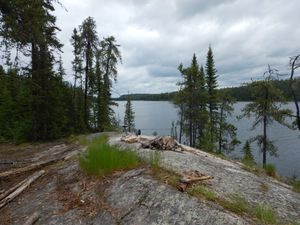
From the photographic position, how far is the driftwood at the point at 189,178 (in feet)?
19.3

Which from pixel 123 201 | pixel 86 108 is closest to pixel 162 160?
pixel 123 201

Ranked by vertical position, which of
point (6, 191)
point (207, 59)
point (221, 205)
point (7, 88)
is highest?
point (207, 59)

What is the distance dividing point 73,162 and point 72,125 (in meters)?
21.3

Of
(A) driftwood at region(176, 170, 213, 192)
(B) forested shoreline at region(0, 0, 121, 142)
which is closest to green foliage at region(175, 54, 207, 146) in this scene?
(B) forested shoreline at region(0, 0, 121, 142)

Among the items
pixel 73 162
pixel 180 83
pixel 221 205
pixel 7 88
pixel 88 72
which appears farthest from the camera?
pixel 180 83

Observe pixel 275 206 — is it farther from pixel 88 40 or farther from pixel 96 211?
pixel 88 40

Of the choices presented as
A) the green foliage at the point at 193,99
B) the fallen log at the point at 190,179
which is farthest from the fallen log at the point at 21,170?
the green foliage at the point at 193,99

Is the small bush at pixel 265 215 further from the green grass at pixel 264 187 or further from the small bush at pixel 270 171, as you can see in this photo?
the small bush at pixel 270 171

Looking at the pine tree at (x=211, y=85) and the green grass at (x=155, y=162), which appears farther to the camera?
the pine tree at (x=211, y=85)

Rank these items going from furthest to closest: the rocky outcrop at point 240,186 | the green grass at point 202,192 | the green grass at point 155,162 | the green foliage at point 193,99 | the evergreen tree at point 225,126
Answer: the evergreen tree at point 225,126, the green foliage at point 193,99, the green grass at point 155,162, the rocky outcrop at point 240,186, the green grass at point 202,192

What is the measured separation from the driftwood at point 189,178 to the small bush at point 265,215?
1.26m

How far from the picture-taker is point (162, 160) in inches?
306

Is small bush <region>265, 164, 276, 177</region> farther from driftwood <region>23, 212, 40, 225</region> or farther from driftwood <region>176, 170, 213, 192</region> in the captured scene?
driftwood <region>23, 212, 40, 225</region>

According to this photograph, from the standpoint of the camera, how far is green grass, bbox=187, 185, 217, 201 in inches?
219
